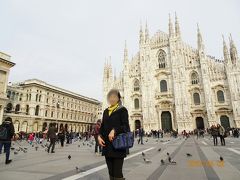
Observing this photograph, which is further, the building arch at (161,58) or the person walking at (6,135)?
the building arch at (161,58)

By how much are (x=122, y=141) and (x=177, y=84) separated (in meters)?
34.2

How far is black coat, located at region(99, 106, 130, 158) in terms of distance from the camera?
2683 millimetres

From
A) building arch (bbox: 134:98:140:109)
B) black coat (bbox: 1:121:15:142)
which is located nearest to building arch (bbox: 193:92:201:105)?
building arch (bbox: 134:98:140:109)

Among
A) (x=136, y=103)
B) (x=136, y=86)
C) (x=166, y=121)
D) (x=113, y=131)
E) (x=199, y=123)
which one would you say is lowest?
(x=113, y=131)

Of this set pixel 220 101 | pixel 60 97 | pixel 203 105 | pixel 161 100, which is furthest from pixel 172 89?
pixel 60 97

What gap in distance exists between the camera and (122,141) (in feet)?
8.62

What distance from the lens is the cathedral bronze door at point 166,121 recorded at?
35.6m

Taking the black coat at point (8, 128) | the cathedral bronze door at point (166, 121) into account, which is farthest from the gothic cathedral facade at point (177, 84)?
the black coat at point (8, 128)

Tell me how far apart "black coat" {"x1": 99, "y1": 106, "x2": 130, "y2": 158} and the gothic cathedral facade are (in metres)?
32.2

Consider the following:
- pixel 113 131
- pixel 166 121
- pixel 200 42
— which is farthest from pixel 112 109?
pixel 200 42

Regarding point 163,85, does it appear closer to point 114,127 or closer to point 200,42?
point 200,42

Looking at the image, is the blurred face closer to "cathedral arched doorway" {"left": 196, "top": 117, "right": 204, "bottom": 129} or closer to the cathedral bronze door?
"cathedral arched doorway" {"left": 196, "top": 117, "right": 204, "bottom": 129}

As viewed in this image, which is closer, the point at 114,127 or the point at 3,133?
the point at 114,127

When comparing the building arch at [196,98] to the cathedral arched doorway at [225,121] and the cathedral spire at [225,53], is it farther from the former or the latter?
the cathedral spire at [225,53]
